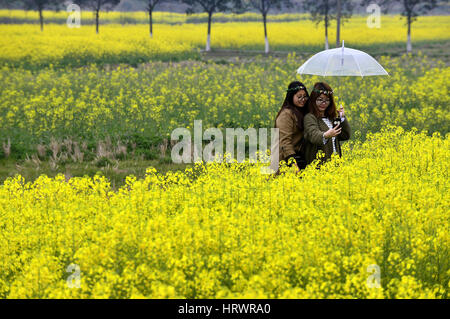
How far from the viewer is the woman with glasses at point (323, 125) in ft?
21.4

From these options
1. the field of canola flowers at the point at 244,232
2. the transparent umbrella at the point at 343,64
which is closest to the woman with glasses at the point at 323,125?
the field of canola flowers at the point at 244,232

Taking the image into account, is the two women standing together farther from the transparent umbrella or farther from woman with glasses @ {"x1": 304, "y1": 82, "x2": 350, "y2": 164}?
the transparent umbrella

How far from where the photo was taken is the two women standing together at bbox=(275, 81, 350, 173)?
6.60 m

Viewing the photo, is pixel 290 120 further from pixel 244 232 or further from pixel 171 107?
pixel 171 107

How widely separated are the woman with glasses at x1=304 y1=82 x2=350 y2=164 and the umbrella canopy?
4.32 feet

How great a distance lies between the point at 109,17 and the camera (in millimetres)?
68000

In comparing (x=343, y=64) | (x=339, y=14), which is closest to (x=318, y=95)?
(x=343, y=64)

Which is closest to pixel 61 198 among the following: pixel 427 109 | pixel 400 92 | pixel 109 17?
pixel 427 109

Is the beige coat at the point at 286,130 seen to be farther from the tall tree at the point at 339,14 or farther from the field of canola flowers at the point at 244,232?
the tall tree at the point at 339,14

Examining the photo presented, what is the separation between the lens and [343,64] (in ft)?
26.6

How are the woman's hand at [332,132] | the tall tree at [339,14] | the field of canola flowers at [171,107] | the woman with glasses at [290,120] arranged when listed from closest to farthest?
the woman's hand at [332,132] → the woman with glasses at [290,120] → the field of canola flowers at [171,107] → the tall tree at [339,14]

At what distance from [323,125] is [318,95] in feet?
1.31

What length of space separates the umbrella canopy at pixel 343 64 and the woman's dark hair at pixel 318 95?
4.26 ft

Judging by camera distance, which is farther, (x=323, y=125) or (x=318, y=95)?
(x=323, y=125)
